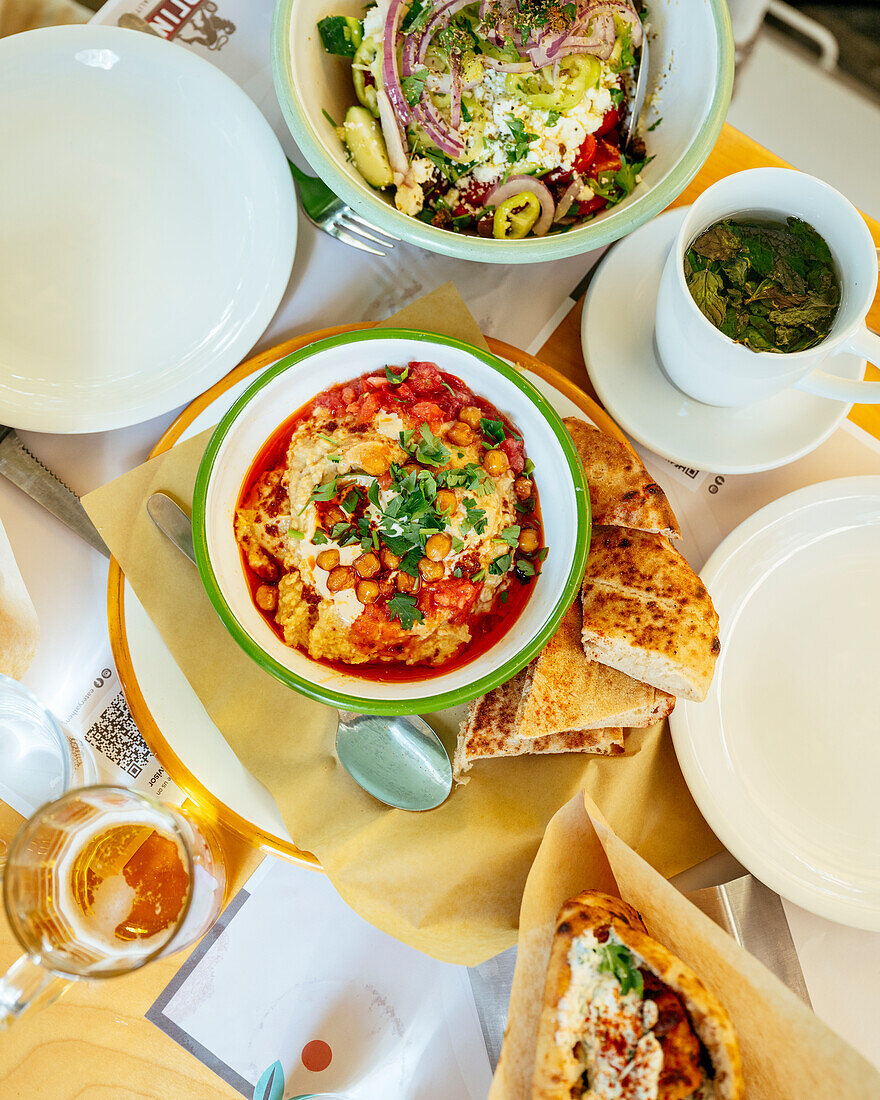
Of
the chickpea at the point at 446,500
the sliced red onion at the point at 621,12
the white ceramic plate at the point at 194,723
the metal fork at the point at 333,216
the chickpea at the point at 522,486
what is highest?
the sliced red onion at the point at 621,12

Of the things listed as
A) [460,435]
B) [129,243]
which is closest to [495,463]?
[460,435]

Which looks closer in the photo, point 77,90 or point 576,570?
point 576,570

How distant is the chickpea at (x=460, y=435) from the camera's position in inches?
95.7

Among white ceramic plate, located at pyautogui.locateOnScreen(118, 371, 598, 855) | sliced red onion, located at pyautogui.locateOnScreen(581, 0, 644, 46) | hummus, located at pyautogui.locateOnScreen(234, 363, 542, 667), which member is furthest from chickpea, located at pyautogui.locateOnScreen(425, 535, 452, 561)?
sliced red onion, located at pyautogui.locateOnScreen(581, 0, 644, 46)

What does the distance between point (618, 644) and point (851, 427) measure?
130cm

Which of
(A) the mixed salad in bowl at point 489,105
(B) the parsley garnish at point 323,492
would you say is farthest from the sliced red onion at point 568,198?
(B) the parsley garnish at point 323,492

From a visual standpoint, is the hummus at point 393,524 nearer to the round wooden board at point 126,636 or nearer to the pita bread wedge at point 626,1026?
the round wooden board at point 126,636

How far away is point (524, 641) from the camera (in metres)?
2.37

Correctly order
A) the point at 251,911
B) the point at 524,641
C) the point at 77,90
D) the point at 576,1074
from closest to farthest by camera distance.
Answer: the point at 576,1074, the point at 524,641, the point at 77,90, the point at 251,911

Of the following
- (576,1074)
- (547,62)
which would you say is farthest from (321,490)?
(576,1074)

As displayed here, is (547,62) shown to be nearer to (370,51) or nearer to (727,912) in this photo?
(370,51)

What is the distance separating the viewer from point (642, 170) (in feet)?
7.92

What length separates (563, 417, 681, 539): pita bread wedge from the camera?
99.3 inches

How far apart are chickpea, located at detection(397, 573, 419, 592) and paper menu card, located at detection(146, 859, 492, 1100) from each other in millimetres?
1228
